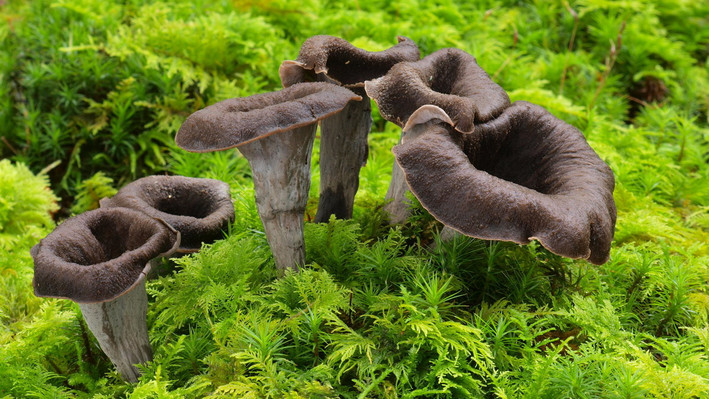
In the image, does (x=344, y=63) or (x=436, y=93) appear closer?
(x=436, y=93)

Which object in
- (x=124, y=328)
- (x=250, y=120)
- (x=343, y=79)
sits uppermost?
(x=250, y=120)

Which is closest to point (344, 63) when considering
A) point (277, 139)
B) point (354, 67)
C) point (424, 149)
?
point (354, 67)

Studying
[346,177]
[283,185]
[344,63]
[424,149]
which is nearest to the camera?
[424,149]

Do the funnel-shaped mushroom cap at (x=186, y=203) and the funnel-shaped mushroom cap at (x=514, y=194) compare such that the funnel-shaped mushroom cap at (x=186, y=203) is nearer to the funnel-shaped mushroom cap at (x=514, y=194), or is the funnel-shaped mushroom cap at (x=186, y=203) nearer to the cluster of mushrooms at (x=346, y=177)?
the cluster of mushrooms at (x=346, y=177)

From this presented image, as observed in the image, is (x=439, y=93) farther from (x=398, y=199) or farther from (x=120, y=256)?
(x=120, y=256)

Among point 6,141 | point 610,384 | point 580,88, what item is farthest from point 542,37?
point 6,141

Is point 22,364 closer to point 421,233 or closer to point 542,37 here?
point 421,233

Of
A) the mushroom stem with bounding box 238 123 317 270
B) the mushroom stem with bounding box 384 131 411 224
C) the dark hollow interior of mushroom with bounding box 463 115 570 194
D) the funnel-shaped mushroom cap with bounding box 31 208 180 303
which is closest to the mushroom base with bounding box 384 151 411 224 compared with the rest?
the mushroom stem with bounding box 384 131 411 224

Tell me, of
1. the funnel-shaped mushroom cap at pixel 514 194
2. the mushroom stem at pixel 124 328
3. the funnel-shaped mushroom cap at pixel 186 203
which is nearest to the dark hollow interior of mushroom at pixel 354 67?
the funnel-shaped mushroom cap at pixel 514 194

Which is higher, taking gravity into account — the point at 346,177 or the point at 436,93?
the point at 436,93
